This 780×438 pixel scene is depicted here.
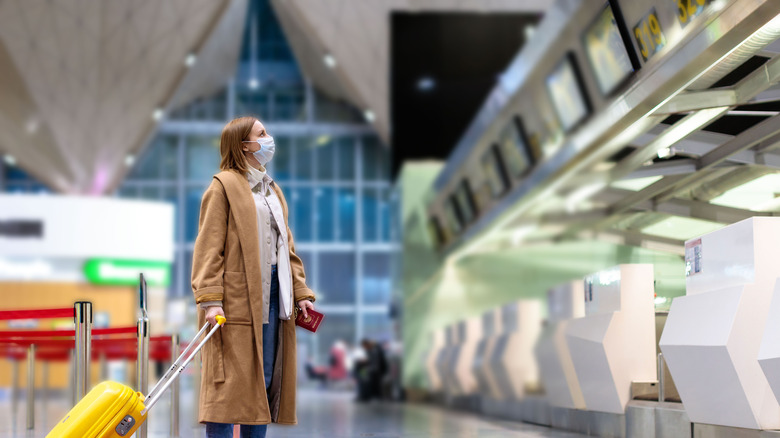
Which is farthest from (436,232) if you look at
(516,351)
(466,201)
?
(516,351)

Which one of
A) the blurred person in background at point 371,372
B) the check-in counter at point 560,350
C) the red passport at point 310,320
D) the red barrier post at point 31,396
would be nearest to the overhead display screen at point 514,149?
the check-in counter at point 560,350

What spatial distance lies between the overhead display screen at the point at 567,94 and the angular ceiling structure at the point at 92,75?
52.3 ft

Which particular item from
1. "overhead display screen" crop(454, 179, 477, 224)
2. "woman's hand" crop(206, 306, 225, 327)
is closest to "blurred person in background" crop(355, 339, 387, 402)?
"overhead display screen" crop(454, 179, 477, 224)

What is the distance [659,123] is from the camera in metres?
6.08

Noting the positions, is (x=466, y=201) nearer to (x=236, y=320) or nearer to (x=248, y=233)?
(x=248, y=233)

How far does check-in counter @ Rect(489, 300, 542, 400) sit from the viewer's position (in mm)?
8930

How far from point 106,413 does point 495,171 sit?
8814mm

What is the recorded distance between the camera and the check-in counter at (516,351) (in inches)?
352

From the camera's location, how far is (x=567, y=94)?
8.45 metres

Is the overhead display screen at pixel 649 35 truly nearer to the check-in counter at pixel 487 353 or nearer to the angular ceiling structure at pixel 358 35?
the check-in counter at pixel 487 353

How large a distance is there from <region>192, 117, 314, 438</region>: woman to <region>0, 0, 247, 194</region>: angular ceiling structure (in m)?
18.9

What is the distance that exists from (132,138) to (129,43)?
3980mm

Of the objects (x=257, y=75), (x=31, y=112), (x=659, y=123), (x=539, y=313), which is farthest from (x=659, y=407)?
(x=257, y=75)

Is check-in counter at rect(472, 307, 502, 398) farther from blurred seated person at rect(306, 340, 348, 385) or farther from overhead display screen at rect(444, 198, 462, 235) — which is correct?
blurred seated person at rect(306, 340, 348, 385)
